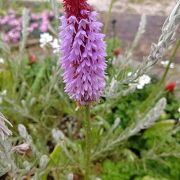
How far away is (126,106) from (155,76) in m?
0.49

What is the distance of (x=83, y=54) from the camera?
1.40 m

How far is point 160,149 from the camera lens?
7.87 ft

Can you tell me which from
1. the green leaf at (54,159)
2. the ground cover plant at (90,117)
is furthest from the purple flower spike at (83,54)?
the green leaf at (54,159)

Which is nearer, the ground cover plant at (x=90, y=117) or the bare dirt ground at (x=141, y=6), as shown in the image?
the ground cover plant at (x=90, y=117)

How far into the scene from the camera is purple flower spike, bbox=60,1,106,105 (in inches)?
53.7

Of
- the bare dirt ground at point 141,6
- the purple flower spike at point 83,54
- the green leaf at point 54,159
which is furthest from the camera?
the bare dirt ground at point 141,6

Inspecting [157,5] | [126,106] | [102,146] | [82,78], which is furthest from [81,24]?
[157,5]

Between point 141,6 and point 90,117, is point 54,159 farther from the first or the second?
point 141,6

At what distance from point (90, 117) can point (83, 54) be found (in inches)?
45.5

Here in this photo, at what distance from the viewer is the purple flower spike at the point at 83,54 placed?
1.36 m

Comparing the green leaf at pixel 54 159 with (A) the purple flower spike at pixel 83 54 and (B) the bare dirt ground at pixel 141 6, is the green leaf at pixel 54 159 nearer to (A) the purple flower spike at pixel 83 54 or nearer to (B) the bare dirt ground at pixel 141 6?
(A) the purple flower spike at pixel 83 54

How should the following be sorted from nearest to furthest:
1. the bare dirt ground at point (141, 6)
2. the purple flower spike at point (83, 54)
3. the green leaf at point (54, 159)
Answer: the purple flower spike at point (83, 54)
the green leaf at point (54, 159)
the bare dirt ground at point (141, 6)

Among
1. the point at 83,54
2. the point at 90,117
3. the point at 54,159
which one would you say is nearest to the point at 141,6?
the point at 90,117

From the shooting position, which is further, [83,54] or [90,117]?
[90,117]
